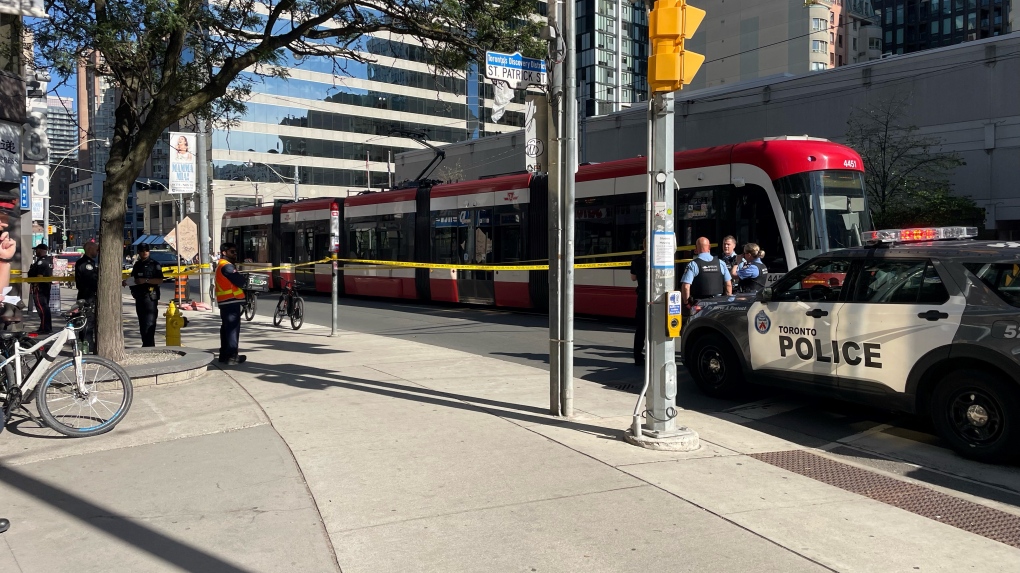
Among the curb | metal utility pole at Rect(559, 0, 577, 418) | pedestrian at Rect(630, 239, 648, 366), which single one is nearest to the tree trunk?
the curb

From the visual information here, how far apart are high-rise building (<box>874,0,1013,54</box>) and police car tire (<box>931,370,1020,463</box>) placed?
4488 inches

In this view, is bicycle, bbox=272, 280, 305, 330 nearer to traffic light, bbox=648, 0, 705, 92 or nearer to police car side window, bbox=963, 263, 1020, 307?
traffic light, bbox=648, 0, 705, 92

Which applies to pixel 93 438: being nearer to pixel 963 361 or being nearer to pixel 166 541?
pixel 166 541

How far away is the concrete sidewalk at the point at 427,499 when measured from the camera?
4301 millimetres

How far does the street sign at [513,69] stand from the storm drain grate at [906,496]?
3826 mm

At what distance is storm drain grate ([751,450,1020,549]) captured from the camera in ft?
16.1

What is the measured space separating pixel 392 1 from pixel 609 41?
305 ft

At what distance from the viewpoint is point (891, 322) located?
6746 millimetres

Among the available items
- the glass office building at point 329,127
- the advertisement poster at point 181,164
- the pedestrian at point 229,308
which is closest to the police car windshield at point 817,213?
the pedestrian at point 229,308

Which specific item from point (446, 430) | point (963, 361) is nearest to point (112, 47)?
point (446, 430)

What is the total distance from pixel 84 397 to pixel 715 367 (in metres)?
6.19

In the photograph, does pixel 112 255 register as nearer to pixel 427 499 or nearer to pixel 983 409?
pixel 427 499

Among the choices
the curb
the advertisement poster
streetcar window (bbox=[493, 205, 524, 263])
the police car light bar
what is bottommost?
the curb

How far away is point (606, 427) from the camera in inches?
284
